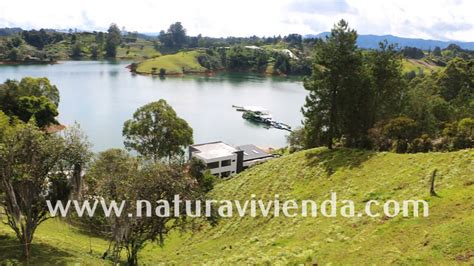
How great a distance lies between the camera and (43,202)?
18281 millimetres

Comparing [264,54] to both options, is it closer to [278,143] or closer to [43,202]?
[278,143]

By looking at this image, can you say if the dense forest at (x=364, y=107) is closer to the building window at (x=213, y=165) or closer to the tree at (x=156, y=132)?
the tree at (x=156, y=132)

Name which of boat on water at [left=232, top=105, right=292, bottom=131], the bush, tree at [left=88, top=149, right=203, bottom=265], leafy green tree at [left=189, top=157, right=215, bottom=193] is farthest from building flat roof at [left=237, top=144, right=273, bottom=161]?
tree at [left=88, top=149, right=203, bottom=265]

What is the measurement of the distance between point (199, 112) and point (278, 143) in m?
25.1

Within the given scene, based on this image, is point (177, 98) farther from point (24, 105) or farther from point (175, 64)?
point (175, 64)

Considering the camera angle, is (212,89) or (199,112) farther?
(212,89)

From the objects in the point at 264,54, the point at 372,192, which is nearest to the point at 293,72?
the point at 264,54

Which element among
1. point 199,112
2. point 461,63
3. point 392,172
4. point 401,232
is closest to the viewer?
point 401,232

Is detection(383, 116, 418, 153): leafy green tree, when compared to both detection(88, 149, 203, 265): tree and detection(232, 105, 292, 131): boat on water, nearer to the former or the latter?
detection(88, 149, 203, 265): tree

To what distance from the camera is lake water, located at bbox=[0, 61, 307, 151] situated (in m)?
76.8

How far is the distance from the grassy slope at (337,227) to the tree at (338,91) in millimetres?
2962

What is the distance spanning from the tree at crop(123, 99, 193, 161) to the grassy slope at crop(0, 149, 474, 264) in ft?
31.9

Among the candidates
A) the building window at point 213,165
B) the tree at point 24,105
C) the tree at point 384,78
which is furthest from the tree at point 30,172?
the tree at point 24,105

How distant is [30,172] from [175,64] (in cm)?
16159
